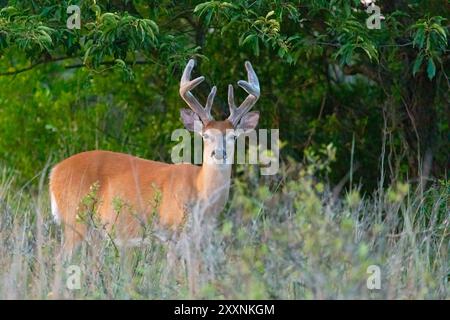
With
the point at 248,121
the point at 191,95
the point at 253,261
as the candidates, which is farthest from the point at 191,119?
the point at 253,261

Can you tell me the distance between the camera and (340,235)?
558 cm

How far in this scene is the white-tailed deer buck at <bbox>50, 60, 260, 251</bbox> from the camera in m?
8.39

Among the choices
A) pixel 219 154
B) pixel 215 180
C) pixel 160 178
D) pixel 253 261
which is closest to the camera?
pixel 253 261

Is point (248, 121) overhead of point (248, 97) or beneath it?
beneath

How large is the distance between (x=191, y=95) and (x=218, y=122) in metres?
0.28

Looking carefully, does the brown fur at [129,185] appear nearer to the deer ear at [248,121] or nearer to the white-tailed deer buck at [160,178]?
the white-tailed deer buck at [160,178]

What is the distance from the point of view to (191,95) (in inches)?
340

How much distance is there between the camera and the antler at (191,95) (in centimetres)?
836

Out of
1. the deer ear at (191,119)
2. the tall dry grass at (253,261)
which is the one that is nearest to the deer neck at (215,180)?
the deer ear at (191,119)

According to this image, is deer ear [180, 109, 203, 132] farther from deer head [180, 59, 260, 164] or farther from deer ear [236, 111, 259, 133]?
deer ear [236, 111, 259, 133]

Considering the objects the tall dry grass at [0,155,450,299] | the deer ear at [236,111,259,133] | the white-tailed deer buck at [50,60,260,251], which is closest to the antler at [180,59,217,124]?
the white-tailed deer buck at [50,60,260,251]

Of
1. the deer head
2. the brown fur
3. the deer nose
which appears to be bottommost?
the brown fur

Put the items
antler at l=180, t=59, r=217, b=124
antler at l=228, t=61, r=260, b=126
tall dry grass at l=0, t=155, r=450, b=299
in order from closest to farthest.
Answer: tall dry grass at l=0, t=155, r=450, b=299 → antler at l=180, t=59, r=217, b=124 → antler at l=228, t=61, r=260, b=126

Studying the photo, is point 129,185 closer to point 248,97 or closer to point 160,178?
point 160,178
